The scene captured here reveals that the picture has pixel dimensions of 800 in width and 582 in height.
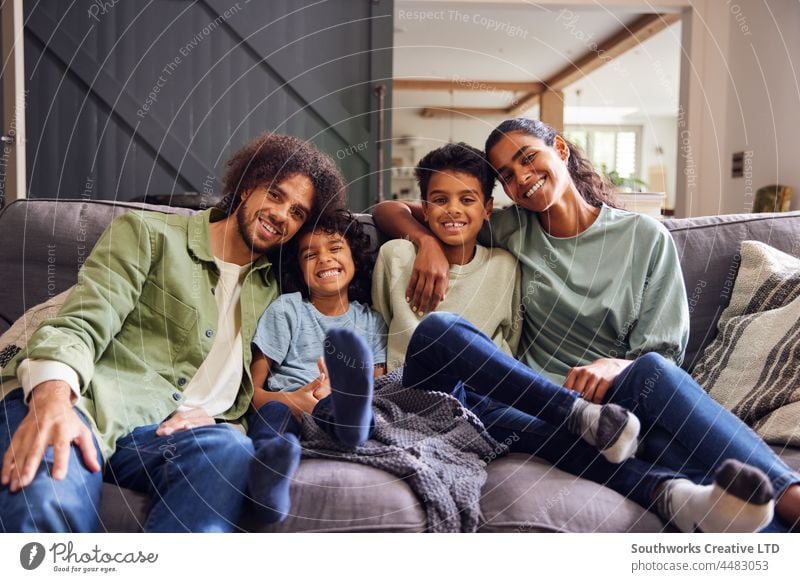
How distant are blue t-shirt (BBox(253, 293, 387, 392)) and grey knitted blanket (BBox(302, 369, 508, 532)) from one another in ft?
0.52

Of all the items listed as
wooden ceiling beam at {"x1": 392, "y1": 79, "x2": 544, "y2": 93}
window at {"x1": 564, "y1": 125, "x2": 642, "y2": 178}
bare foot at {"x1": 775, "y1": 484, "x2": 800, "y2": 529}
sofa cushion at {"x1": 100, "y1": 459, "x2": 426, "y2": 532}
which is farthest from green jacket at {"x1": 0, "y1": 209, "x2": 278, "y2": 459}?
window at {"x1": 564, "y1": 125, "x2": 642, "y2": 178}

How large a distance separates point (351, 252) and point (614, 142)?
8342 mm

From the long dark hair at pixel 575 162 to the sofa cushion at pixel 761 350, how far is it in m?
0.31

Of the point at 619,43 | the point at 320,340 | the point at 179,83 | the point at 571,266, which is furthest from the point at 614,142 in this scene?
the point at 320,340

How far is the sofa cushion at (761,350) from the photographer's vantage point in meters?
1.20

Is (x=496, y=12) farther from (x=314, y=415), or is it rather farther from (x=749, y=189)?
(x=314, y=415)

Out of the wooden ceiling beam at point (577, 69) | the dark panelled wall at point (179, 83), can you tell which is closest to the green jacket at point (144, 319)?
the wooden ceiling beam at point (577, 69)

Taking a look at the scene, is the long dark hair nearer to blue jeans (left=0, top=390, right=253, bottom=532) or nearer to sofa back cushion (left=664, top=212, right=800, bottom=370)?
sofa back cushion (left=664, top=212, right=800, bottom=370)

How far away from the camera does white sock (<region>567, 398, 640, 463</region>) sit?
0.98 metres

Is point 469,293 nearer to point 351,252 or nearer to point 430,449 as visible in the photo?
point 351,252

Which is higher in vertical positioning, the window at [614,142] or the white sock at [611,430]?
the window at [614,142]

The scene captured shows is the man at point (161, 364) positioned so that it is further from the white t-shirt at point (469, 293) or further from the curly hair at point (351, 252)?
the white t-shirt at point (469, 293)

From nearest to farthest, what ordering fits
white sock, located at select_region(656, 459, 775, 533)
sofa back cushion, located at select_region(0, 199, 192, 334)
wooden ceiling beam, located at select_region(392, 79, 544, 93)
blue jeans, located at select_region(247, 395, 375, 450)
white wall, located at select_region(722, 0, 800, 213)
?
white sock, located at select_region(656, 459, 775, 533) → blue jeans, located at select_region(247, 395, 375, 450) → sofa back cushion, located at select_region(0, 199, 192, 334) → white wall, located at select_region(722, 0, 800, 213) → wooden ceiling beam, located at select_region(392, 79, 544, 93)

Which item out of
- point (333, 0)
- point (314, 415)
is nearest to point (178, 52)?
point (333, 0)
